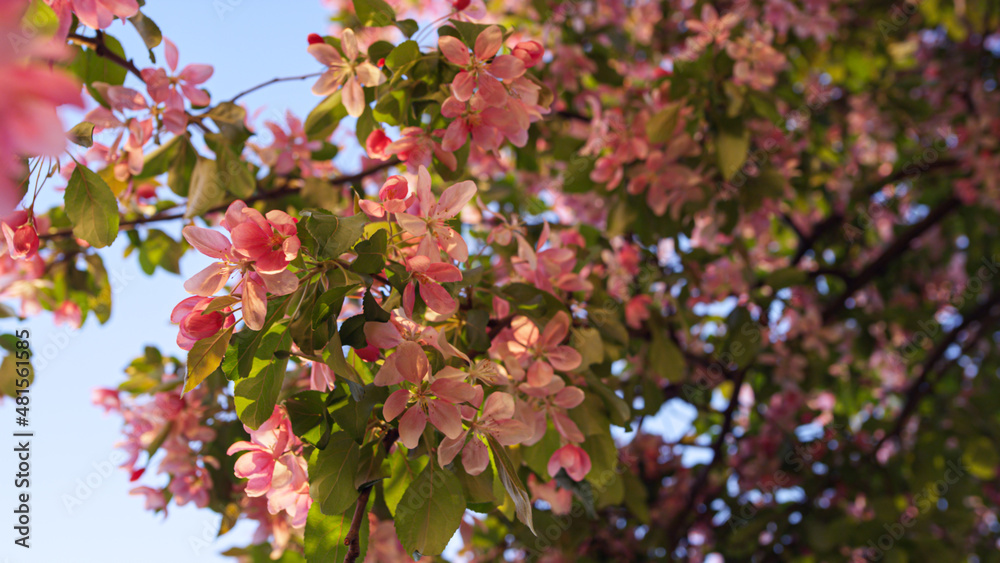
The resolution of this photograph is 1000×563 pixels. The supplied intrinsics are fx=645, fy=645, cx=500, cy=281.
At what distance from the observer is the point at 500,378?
0.97 metres

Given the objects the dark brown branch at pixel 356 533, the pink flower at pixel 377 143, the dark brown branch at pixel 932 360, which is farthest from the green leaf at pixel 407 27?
the dark brown branch at pixel 932 360

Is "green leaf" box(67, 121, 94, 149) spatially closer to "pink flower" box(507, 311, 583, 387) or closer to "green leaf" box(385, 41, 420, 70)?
"green leaf" box(385, 41, 420, 70)

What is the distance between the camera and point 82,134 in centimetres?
109

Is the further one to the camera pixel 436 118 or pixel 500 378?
pixel 436 118

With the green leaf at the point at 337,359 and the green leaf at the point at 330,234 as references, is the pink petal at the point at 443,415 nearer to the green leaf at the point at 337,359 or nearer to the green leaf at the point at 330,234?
the green leaf at the point at 337,359

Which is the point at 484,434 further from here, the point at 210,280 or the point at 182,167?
the point at 182,167

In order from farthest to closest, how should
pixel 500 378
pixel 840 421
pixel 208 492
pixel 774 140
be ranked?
pixel 840 421, pixel 774 140, pixel 208 492, pixel 500 378

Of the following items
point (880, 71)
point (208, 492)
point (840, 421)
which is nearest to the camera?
point (208, 492)

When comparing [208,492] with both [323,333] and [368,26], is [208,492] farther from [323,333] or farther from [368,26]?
[368,26]

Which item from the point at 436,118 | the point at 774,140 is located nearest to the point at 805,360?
the point at 774,140

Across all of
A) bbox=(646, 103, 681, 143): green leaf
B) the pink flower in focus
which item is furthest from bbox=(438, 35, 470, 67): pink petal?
the pink flower in focus

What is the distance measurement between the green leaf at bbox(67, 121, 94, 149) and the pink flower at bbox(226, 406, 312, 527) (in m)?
0.55

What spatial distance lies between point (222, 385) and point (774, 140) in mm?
1937

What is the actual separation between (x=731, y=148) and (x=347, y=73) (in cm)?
106
